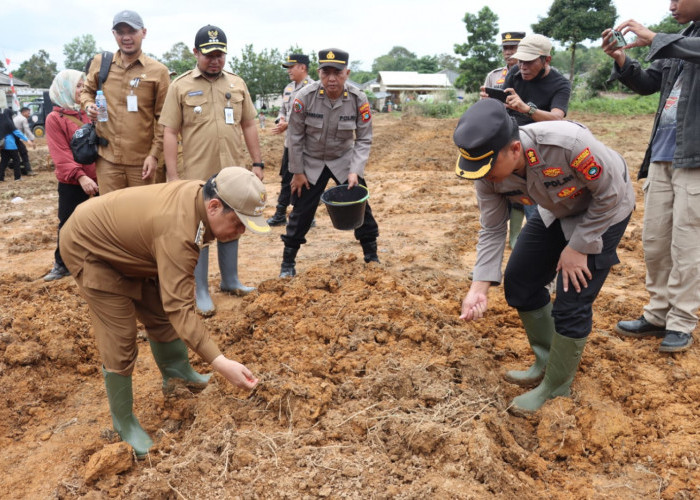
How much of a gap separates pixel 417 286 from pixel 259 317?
1331 mm

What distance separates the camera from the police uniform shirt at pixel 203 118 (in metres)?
4.02

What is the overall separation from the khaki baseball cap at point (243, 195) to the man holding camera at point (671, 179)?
2222mm

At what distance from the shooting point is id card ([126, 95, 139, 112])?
4.22 metres

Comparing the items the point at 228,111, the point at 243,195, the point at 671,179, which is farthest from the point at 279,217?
the point at 243,195

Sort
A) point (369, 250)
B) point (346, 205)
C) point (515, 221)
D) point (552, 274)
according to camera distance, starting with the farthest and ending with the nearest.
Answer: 1. point (515, 221)
2. point (369, 250)
3. point (346, 205)
4. point (552, 274)

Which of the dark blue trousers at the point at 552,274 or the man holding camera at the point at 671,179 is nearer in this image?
the dark blue trousers at the point at 552,274

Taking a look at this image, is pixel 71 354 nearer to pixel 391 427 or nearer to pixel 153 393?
pixel 153 393

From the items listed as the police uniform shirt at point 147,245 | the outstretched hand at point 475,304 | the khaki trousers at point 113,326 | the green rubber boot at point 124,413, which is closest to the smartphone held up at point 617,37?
the outstretched hand at point 475,304

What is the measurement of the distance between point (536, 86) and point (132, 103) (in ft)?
10.7

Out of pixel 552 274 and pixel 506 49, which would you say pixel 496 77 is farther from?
pixel 552 274

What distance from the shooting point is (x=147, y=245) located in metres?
2.41

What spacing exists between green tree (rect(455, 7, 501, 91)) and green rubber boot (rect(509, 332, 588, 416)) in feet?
98.0

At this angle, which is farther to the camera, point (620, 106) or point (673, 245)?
point (620, 106)

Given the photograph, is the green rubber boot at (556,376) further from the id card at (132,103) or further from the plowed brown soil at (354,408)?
the id card at (132,103)
